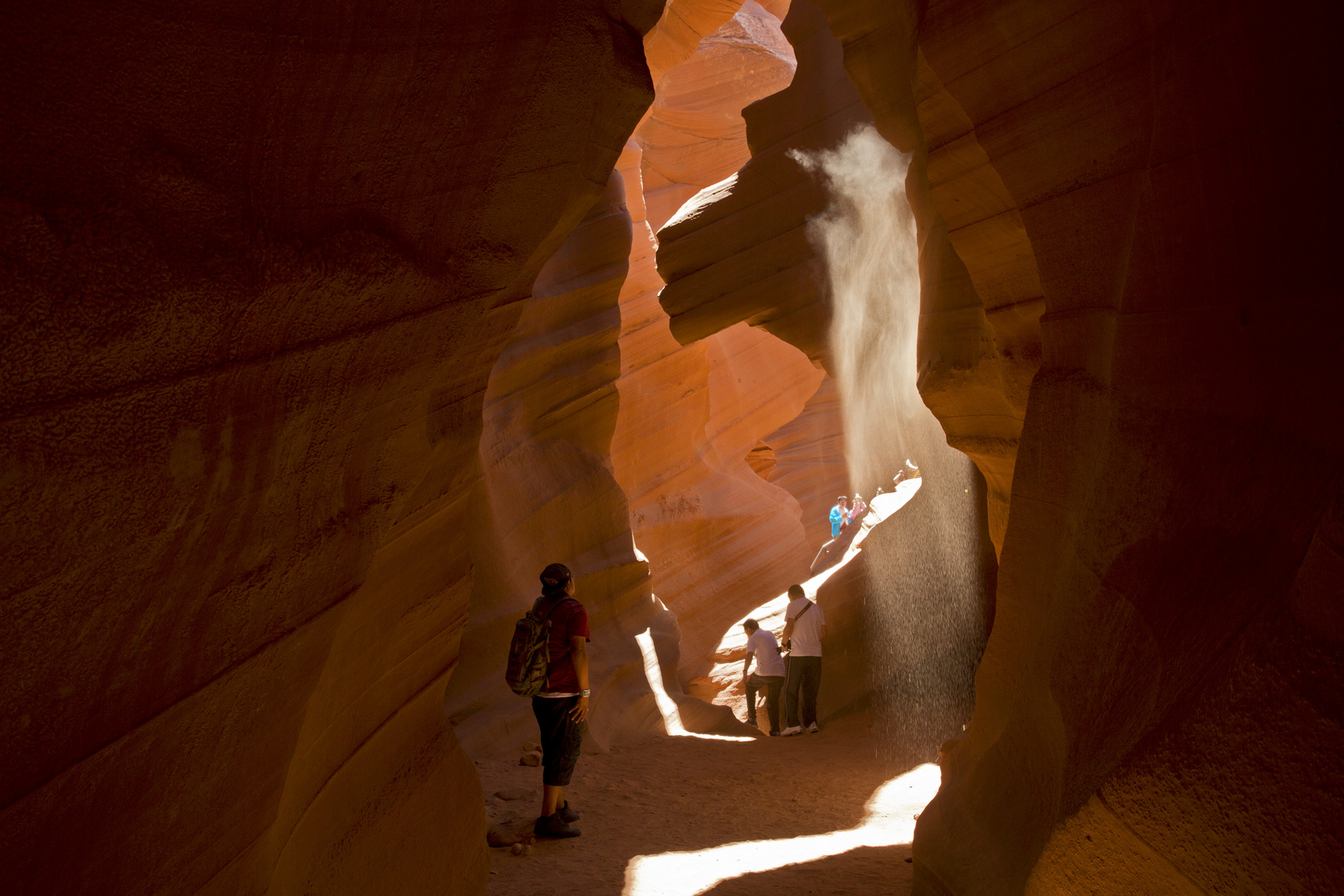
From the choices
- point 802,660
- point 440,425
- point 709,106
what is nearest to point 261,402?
point 440,425

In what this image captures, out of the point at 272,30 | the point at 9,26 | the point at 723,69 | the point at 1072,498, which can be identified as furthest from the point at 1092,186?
the point at 723,69

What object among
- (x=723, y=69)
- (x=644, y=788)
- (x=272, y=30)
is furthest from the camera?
(x=723, y=69)

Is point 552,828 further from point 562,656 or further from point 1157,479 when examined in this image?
point 1157,479

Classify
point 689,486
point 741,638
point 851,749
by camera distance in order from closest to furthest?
point 851,749 < point 741,638 < point 689,486

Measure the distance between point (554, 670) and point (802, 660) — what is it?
3721 mm

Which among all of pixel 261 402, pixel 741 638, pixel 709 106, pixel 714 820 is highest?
pixel 709 106

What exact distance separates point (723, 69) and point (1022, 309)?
570 inches

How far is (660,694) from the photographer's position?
7.52 m

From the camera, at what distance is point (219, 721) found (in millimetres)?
1936

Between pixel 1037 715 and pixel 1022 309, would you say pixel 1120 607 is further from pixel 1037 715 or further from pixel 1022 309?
pixel 1022 309

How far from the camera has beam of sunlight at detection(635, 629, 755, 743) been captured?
709cm

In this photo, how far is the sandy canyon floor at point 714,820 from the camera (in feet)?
11.7

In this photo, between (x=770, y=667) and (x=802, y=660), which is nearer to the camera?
(x=802, y=660)

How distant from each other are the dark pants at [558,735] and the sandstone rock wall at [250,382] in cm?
91
